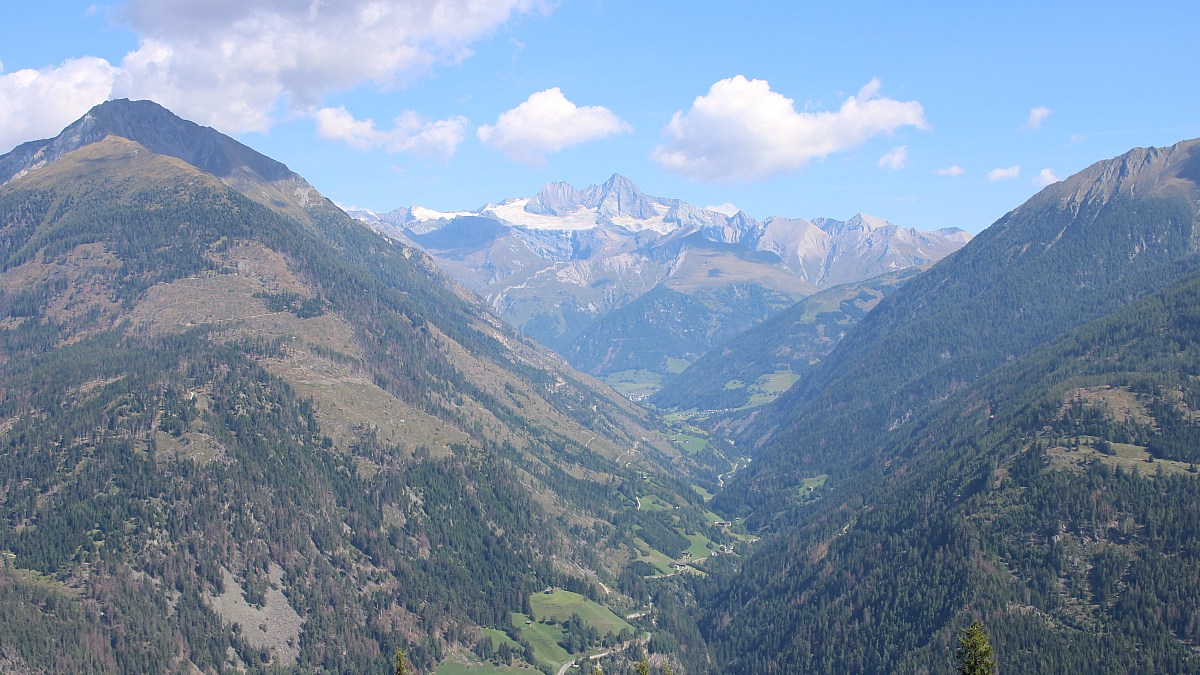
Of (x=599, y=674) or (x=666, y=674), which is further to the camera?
(x=599, y=674)

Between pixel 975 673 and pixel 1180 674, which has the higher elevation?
pixel 975 673

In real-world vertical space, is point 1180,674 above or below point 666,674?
below

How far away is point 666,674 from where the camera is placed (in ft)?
494

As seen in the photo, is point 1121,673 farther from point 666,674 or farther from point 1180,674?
point 666,674

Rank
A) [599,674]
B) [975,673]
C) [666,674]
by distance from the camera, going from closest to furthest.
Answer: [975,673] < [666,674] < [599,674]

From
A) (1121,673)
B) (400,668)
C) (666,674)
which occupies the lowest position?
(1121,673)

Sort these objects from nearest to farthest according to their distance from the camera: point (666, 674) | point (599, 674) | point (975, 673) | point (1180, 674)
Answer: point (975, 673) < point (666, 674) < point (599, 674) < point (1180, 674)

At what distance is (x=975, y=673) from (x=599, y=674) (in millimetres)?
71121

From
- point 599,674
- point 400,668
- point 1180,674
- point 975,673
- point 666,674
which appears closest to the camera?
point 975,673

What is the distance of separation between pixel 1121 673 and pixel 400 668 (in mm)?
149952

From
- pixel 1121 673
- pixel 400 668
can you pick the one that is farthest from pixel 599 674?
pixel 1121 673

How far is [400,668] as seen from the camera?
12444 centimetres

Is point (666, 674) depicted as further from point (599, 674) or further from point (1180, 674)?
point (1180, 674)

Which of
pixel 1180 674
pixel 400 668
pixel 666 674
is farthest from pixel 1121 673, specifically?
pixel 400 668
